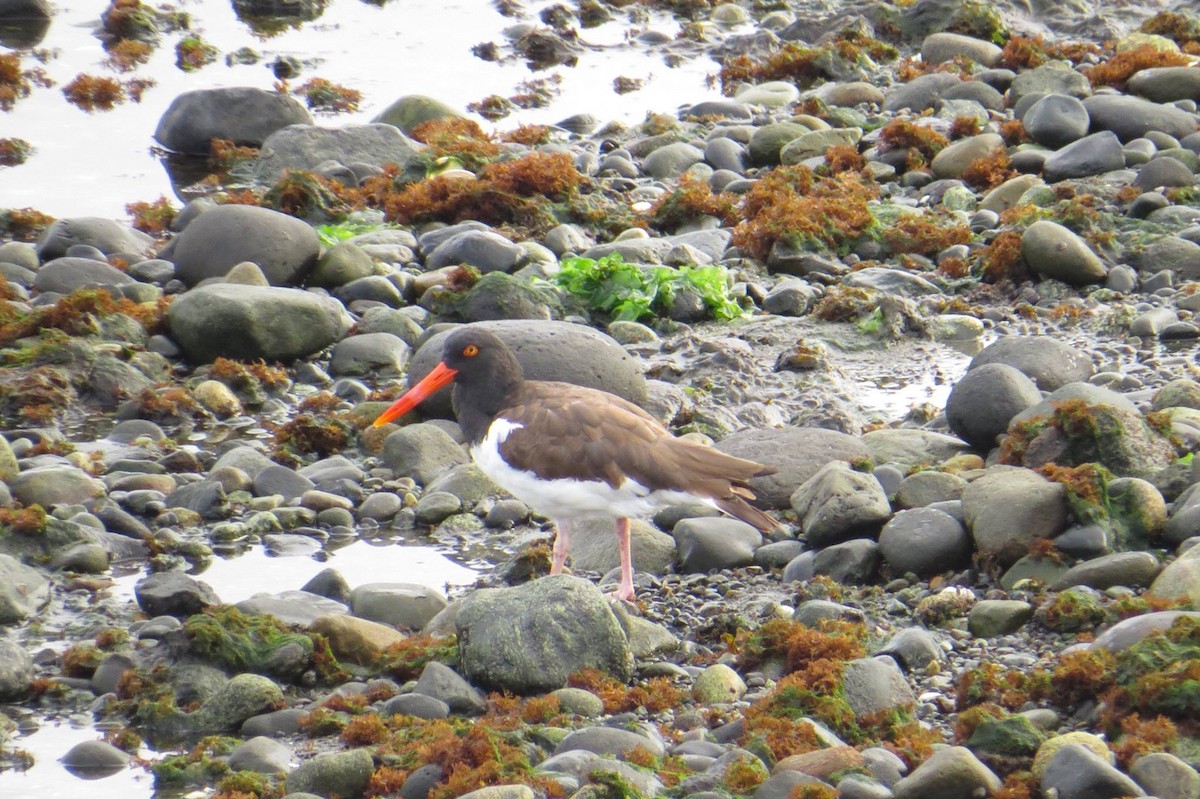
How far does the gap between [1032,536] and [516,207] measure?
7.43 metres

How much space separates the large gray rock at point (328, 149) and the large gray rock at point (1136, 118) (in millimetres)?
6937

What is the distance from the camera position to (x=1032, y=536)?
6.64m

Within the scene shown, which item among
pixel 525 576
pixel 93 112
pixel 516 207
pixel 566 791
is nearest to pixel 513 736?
pixel 566 791

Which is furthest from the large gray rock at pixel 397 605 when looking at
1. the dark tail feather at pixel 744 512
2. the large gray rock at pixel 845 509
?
the large gray rock at pixel 845 509

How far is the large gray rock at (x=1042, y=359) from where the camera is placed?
8.97 meters

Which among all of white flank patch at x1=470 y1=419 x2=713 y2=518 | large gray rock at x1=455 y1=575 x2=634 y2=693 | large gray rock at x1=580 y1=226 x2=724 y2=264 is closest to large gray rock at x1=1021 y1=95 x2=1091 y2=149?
large gray rock at x1=580 y1=226 x2=724 y2=264

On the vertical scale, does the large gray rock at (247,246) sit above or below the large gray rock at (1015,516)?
below

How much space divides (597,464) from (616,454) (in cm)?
11

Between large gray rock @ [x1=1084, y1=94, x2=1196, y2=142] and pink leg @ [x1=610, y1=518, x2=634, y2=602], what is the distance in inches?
365

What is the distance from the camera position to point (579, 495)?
22.3 feet

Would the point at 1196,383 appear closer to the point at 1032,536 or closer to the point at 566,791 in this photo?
the point at 1032,536

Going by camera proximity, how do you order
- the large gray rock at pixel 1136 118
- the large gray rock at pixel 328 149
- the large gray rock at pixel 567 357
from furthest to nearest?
1. the large gray rock at pixel 328 149
2. the large gray rock at pixel 1136 118
3. the large gray rock at pixel 567 357

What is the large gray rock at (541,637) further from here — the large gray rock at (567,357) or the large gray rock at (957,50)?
the large gray rock at (957,50)

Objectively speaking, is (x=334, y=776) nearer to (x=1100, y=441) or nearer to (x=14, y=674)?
(x=14, y=674)
